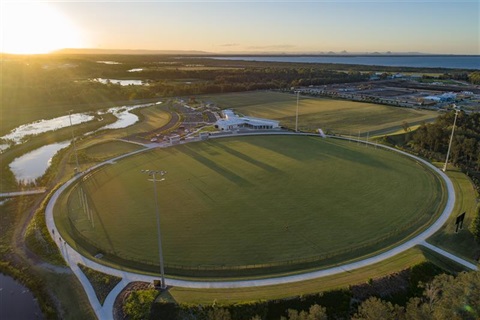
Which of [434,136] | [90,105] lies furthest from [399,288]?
[90,105]

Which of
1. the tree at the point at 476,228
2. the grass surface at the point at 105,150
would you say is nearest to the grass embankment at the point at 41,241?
the grass surface at the point at 105,150

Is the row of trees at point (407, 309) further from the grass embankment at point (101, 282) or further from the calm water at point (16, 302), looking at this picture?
the calm water at point (16, 302)

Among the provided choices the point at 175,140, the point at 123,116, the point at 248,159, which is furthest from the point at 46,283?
the point at 123,116

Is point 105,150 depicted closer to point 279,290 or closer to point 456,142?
point 279,290

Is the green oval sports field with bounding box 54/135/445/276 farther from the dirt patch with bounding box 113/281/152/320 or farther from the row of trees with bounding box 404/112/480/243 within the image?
the row of trees with bounding box 404/112/480/243

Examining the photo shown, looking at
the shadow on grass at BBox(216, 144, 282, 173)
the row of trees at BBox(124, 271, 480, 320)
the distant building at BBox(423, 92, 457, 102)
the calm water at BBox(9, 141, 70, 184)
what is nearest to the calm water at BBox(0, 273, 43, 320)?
the row of trees at BBox(124, 271, 480, 320)

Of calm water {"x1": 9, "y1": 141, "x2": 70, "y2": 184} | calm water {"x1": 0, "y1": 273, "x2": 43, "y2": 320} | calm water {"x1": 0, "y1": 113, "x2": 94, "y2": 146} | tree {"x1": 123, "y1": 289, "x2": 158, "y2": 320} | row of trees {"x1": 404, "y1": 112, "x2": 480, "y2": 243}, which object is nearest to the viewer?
tree {"x1": 123, "y1": 289, "x2": 158, "y2": 320}
